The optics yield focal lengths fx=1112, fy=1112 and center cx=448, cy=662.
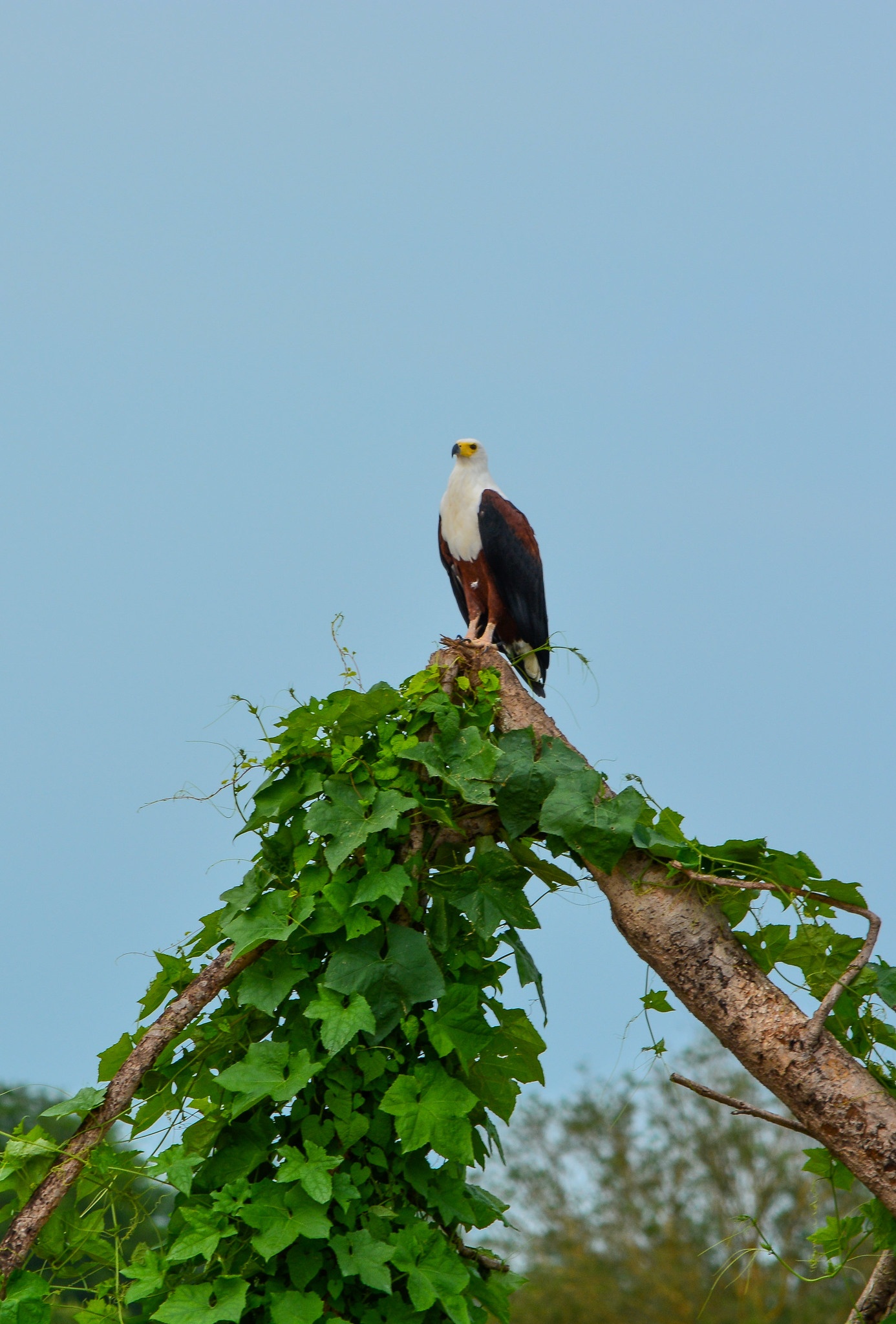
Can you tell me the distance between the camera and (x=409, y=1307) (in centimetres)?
281

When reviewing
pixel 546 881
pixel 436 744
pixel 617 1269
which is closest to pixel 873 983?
pixel 546 881

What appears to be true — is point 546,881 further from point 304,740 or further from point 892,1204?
point 892,1204

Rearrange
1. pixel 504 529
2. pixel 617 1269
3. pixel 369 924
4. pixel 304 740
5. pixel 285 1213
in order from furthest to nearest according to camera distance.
Result: pixel 617 1269 < pixel 504 529 < pixel 304 740 < pixel 369 924 < pixel 285 1213

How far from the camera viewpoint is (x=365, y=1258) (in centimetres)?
270

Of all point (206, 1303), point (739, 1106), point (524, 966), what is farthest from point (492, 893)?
point (206, 1303)

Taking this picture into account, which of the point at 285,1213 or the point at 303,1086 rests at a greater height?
the point at 303,1086

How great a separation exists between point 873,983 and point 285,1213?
176 centimetres

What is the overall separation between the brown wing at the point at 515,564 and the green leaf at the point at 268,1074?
7.50ft

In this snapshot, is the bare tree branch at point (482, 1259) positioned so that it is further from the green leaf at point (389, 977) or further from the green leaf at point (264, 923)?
the green leaf at point (264, 923)

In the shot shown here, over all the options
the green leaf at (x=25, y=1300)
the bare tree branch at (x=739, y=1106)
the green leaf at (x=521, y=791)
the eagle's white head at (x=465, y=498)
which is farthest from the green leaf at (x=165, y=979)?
the eagle's white head at (x=465, y=498)

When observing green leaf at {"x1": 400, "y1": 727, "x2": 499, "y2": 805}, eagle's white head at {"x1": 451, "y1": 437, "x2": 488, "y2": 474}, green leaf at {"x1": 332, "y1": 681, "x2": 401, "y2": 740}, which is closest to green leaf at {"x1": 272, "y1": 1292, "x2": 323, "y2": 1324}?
green leaf at {"x1": 400, "y1": 727, "x2": 499, "y2": 805}

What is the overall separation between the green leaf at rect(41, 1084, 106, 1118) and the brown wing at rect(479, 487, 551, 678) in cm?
245

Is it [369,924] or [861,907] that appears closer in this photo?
[369,924]

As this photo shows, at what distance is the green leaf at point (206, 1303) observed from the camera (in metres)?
2.60
